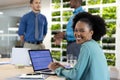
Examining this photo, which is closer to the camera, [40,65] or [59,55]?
[40,65]

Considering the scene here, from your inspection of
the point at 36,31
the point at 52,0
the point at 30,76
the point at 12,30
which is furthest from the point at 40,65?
the point at 12,30

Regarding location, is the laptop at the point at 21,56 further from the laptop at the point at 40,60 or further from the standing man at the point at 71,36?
the standing man at the point at 71,36

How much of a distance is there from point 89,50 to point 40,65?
0.90m

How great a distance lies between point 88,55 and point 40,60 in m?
0.91

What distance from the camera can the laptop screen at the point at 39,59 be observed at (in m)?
2.17

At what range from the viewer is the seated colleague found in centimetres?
141

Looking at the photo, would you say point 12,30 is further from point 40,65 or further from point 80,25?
point 80,25

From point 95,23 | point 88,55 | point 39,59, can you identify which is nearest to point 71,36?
point 39,59

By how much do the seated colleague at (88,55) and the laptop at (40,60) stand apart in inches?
22.7

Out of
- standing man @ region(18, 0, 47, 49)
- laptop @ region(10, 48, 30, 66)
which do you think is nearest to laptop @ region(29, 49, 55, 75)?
laptop @ region(10, 48, 30, 66)

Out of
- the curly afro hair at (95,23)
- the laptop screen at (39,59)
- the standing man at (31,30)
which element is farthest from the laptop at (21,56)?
the curly afro hair at (95,23)

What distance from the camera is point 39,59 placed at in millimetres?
2225

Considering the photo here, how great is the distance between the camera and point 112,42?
4.64 meters

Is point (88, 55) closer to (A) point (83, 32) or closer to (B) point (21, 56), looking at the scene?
(A) point (83, 32)
